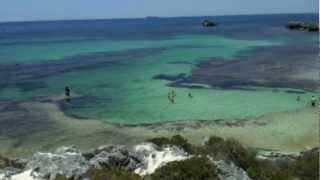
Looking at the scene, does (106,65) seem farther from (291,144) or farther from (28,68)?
(291,144)

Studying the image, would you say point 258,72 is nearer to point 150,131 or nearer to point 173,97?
point 173,97

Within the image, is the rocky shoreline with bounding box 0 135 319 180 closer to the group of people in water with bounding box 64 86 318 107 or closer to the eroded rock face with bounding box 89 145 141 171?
the eroded rock face with bounding box 89 145 141 171

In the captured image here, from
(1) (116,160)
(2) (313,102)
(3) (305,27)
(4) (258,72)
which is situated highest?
(1) (116,160)

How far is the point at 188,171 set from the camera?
11.3 metres

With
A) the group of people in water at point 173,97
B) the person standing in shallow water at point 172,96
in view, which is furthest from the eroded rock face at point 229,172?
the person standing in shallow water at point 172,96

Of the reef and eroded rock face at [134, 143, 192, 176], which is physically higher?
eroded rock face at [134, 143, 192, 176]

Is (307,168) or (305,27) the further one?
(305,27)

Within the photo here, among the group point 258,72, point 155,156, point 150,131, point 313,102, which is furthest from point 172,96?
point 155,156

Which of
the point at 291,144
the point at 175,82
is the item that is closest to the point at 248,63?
the point at 175,82

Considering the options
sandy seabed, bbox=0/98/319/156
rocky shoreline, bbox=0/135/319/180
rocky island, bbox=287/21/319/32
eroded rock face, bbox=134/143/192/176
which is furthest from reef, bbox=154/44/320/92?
rocky island, bbox=287/21/319/32

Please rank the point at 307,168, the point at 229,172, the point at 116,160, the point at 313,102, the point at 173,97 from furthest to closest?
the point at 173,97
the point at 313,102
the point at 307,168
the point at 116,160
the point at 229,172

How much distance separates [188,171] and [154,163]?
184cm

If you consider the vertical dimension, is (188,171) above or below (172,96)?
above

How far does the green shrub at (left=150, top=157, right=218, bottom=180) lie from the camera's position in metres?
11.3
